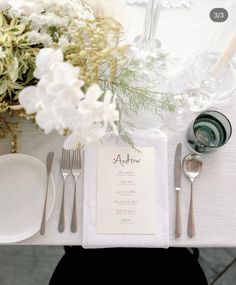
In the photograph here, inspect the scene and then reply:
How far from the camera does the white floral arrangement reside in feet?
1.82

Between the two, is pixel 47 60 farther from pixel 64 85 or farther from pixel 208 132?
pixel 208 132

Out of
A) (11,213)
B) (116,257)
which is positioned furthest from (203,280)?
(11,213)

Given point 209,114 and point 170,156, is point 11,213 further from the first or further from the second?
point 209,114

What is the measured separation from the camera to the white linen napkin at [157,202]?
862mm

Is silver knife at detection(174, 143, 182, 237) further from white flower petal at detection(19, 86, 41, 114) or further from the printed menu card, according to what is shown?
white flower petal at detection(19, 86, 41, 114)

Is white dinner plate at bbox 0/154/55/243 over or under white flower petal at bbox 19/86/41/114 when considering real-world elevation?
under

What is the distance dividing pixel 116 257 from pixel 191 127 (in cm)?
48

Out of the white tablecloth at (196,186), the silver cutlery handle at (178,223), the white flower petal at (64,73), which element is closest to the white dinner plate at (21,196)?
the white tablecloth at (196,186)

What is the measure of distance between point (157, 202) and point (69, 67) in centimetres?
44

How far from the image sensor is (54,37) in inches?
29.7

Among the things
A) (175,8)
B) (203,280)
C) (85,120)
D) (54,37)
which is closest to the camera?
(85,120)

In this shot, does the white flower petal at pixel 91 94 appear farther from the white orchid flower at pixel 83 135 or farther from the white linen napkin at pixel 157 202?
the white linen napkin at pixel 157 202

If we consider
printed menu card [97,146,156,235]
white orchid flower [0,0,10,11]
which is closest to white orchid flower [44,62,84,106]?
white orchid flower [0,0,10,11]

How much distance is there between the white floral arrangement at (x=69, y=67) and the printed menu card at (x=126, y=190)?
77 millimetres
